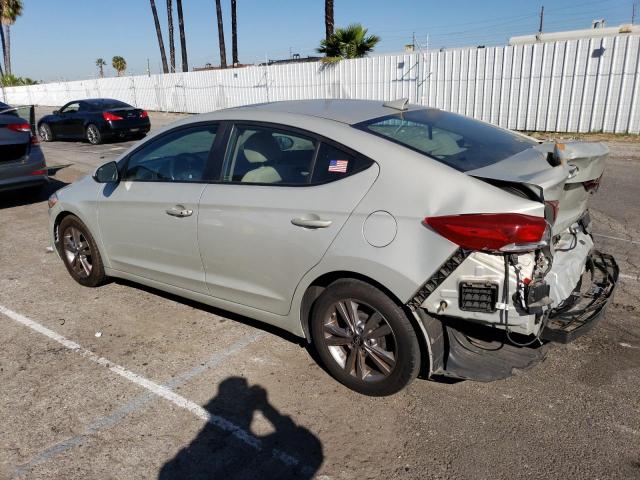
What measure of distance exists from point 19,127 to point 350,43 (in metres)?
14.3

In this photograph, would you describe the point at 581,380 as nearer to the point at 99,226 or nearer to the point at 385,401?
the point at 385,401

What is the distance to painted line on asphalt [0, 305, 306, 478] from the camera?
278 cm

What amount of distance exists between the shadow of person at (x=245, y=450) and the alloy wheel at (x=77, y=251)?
8.07ft

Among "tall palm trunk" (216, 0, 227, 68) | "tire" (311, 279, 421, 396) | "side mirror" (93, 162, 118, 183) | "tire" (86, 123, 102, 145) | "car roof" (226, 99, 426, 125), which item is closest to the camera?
"tire" (311, 279, 421, 396)

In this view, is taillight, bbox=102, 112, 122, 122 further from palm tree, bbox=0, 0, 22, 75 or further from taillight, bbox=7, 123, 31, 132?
palm tree, bbox=0, 0, 22, 75

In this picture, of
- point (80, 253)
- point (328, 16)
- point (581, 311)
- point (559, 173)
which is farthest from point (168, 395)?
point (328, 16)

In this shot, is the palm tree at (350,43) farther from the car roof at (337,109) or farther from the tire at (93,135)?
the car roof at (337,109)

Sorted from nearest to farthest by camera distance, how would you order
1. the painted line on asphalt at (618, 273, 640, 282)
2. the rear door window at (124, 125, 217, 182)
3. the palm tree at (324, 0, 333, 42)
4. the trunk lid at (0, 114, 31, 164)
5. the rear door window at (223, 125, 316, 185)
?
the rear door window at (223, 125, 316, 185) < the rear door window at (124, 125, 217, 182) < the painted line on asphalt at (618, 273, 640, 282) < the trunk lid at (0, 114, 31, 164) < the palm tree at (324, 0, 333, 42)

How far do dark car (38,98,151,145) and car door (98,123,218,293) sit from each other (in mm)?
13328

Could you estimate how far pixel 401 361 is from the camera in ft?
9.69

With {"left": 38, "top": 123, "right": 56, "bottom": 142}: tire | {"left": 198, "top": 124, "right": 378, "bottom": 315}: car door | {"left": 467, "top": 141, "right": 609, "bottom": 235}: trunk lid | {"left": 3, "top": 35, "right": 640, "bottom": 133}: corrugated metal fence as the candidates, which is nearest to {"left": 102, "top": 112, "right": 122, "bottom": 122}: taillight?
{"left": 38, "top": 123, "right": 56, "bottom": 142}: tire

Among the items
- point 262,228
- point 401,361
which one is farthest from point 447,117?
point 401,361

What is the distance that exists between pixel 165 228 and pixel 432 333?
2145mm

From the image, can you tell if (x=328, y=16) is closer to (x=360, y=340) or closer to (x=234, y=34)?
(x=234, y=34)
